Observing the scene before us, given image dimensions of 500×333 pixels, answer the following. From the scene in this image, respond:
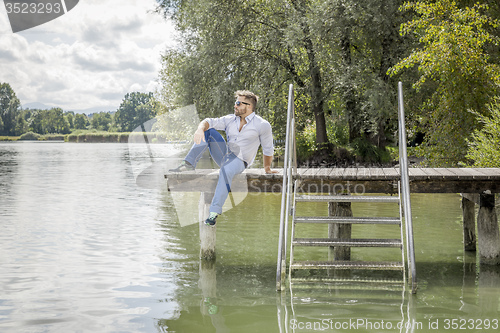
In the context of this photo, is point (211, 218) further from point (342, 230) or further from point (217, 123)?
point (342, 230)

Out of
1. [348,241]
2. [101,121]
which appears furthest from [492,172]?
[101,121]

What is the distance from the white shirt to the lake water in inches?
69.7

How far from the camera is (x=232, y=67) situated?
24953mm

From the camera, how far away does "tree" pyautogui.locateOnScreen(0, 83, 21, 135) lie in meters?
140

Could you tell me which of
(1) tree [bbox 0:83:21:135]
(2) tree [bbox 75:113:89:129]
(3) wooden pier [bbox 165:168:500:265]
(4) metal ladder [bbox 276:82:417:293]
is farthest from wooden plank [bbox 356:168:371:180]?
(2) tree [bbox 75:113:89:129]

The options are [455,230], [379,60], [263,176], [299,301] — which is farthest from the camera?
[379,60]

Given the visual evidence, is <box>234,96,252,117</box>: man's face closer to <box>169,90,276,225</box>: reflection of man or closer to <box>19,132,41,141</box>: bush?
<box>169,90,276,225</box>: reflection of man

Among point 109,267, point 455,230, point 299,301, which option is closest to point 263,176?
point 299,301

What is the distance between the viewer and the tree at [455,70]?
1416 cm

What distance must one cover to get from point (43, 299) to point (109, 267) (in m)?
1.78

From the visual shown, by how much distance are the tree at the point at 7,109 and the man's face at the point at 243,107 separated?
14462cm

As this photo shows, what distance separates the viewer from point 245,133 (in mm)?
7906

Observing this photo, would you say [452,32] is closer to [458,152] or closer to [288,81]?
[458,152]

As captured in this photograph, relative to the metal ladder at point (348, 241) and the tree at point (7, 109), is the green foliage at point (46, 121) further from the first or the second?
the metal ladder at point (348, 241)
